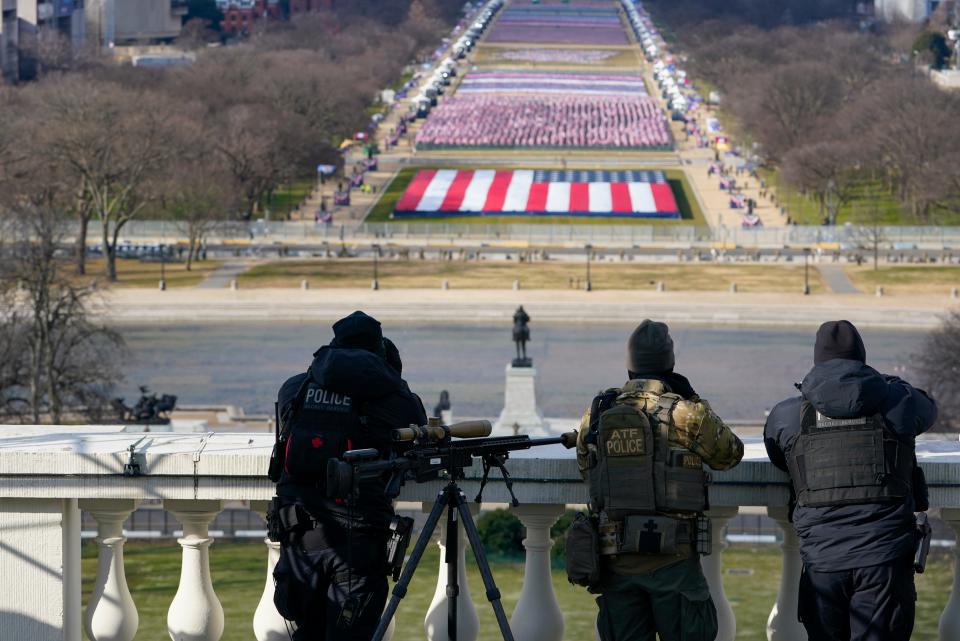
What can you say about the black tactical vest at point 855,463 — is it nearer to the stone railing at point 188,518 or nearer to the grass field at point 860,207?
the stone railing at point 188,518

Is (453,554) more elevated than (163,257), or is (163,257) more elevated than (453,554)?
(453,554)

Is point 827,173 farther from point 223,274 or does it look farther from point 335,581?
point 335,581

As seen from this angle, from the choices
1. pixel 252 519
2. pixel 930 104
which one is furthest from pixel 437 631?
pixel 930 104

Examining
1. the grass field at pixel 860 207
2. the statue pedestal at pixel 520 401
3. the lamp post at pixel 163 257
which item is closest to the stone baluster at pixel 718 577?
the statue pedestal at pixel 520 401

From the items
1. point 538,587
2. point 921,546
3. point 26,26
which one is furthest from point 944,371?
point 26,26

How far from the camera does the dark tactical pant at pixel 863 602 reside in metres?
8.23

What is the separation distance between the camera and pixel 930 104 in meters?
98.4

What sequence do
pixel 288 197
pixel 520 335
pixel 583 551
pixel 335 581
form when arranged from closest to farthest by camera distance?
pixel 583 551 < pixel 335 581 < pixel 520 335 < pixel 288 197

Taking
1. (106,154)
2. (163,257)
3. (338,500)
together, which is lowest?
(163,257)

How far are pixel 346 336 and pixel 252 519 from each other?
1963cm

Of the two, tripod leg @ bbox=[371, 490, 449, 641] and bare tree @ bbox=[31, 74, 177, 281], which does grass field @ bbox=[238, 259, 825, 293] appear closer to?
bare tree @ bbox=[31, 74, 177, 281]

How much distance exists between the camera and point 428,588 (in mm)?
21766

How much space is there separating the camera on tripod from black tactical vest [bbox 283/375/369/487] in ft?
0.49

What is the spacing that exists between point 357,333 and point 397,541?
88 cm
